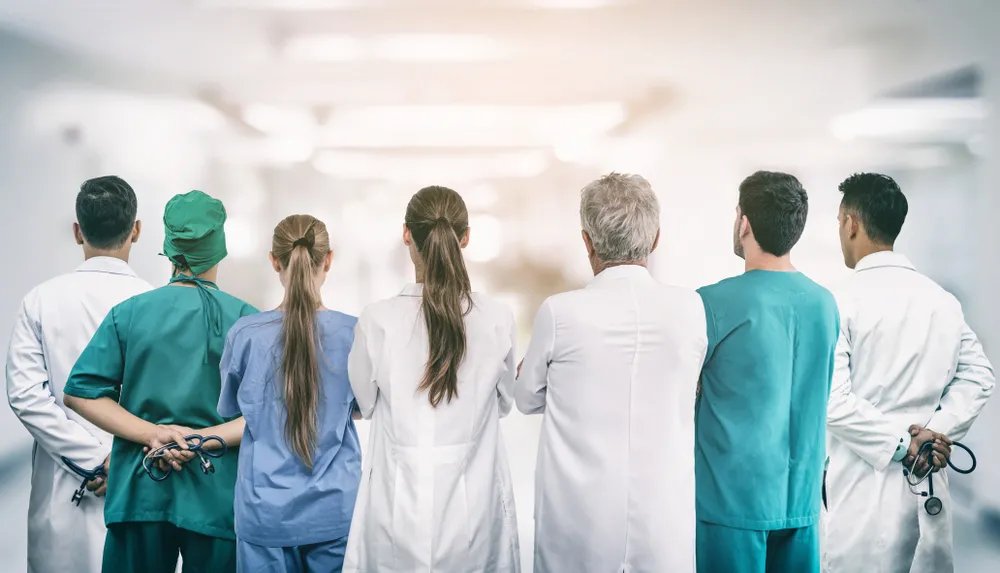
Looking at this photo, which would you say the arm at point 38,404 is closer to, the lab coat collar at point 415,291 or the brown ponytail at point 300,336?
the brown ponytail at point 300,336

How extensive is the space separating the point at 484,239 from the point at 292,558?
1.66 meters

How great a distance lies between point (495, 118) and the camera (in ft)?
9.91

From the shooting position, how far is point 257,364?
5.56 ft

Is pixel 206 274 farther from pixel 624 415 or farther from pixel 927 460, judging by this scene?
pixel 927 460

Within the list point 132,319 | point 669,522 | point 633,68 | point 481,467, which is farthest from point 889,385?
point 132,319

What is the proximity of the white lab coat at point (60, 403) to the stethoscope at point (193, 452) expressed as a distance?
0.39 metres

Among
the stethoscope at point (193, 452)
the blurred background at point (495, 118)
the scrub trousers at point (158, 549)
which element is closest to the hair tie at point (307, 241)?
the stethoscope at point (193, 452)

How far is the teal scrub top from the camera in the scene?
1679mm

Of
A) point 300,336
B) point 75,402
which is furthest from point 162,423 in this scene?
point 300,336

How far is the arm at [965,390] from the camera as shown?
2176 mm

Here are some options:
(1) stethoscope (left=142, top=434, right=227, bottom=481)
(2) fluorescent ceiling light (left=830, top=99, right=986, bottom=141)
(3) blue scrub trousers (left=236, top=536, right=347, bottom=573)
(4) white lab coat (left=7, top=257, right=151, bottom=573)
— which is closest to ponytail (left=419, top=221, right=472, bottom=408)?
(3) blue scrub trousers (left=236, top=536, right=347, bottom=573)

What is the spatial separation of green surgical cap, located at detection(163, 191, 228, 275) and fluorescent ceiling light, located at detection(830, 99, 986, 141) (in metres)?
2.46

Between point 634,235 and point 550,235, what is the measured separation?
1.49 m

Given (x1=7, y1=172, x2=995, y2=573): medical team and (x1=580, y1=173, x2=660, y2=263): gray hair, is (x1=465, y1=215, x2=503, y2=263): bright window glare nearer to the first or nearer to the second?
(x1=7, y1=172, x2=995, y2=573): medical team
